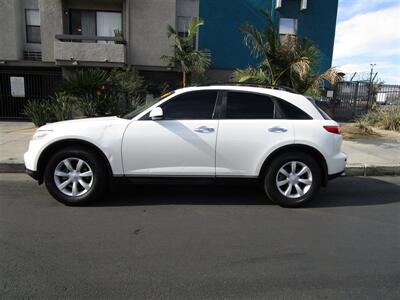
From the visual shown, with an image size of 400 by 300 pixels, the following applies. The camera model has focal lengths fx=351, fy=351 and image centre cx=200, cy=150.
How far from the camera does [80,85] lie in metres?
11.3

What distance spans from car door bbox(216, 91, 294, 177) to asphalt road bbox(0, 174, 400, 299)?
626mm

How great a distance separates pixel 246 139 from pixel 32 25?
51.0 ft

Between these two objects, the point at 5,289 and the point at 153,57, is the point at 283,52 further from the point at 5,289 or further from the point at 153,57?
the point at 5,289

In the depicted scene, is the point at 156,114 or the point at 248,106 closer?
the point at 156,114

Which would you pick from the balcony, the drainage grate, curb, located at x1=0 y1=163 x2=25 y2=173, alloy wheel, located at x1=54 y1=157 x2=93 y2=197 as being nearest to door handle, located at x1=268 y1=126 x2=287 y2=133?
alloy wheel, located at x1=54 y1=157 x2=93 y2=197

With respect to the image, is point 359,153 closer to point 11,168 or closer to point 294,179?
point 294,179

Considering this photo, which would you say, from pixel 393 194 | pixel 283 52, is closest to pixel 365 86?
pixel 283 52

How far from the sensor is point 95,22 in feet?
55.8

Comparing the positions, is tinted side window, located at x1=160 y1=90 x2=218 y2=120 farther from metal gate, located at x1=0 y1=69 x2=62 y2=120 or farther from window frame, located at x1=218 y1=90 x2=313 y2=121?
metal gate, located at x1=0 y1=69 x2=62 y2=120

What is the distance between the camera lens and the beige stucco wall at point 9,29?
51.0ft

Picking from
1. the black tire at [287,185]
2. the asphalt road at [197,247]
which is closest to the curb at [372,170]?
the asphalt road at [197,247]

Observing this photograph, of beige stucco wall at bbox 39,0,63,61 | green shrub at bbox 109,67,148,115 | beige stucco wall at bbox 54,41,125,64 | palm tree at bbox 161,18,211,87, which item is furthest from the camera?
beige stucco wall at bbox 39,0,63,61

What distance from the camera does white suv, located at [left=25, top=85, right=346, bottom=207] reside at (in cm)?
494

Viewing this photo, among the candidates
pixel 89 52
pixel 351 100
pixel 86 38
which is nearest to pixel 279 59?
pixel 89 52
